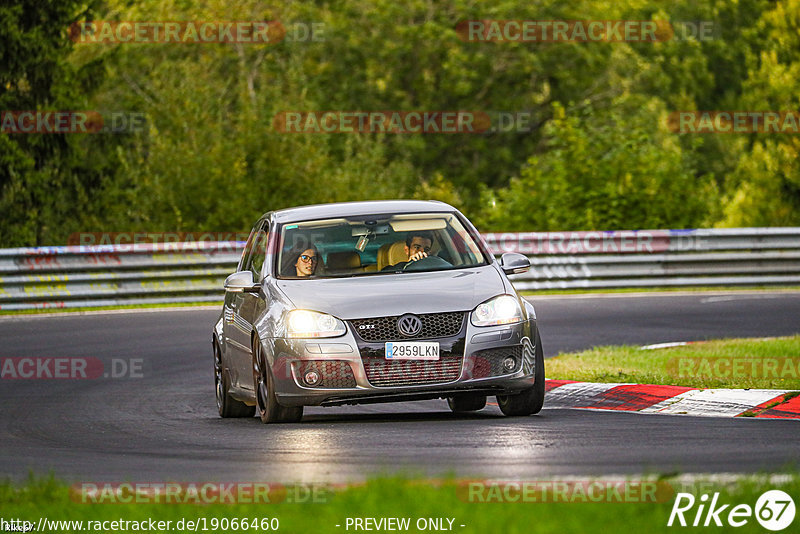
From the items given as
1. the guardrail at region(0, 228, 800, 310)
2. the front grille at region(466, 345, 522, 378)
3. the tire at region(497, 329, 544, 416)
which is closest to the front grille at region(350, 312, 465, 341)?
the front grille at region(466, 345, 522, 378)

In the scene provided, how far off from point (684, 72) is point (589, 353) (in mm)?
A: 57433

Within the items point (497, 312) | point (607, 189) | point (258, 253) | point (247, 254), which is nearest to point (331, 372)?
point (497, 312)

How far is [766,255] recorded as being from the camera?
86.8 feet

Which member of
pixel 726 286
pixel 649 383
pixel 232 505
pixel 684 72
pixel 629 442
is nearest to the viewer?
pixel 232 505

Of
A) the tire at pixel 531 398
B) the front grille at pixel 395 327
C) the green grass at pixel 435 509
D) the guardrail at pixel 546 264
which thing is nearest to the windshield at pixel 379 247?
the front grille at pixel 395 327

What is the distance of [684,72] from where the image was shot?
71562mm

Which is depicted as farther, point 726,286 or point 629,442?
point 726,286

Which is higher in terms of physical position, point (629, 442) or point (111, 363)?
point (629, 442)

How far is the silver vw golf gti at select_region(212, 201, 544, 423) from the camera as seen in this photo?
1065 cm

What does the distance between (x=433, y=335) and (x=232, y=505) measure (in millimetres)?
3789

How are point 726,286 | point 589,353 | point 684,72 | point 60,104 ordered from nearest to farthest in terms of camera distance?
point 589,353
point 726,286
point 60,104
point 684,72

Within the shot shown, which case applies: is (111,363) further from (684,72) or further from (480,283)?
(684,72)

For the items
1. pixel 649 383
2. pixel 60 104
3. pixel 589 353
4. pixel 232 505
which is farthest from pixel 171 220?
pixel 232 505

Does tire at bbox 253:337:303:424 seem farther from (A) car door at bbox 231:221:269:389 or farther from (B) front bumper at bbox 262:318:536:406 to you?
(A) car door at bbox 231:221:269:389
